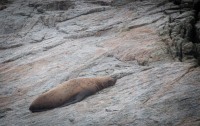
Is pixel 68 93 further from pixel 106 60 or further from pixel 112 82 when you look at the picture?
pixel 106 60

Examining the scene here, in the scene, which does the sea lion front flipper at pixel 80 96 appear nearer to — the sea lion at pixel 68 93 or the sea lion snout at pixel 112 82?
the sea lion at pixel 68 93

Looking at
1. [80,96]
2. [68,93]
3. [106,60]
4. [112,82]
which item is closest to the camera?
[68,93]

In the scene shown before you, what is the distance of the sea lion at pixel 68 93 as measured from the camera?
726cm

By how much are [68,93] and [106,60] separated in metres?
2.48

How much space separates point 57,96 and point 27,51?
478 centimetres

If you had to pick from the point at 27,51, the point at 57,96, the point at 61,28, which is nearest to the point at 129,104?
the point at 57,96

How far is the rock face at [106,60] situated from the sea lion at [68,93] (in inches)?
8.3

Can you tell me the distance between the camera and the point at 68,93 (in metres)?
7.38

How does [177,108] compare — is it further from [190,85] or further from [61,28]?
[61,28]

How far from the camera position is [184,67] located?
765 cm

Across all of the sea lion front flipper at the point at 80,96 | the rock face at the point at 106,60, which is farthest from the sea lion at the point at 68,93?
the rock face at the point at 106,60

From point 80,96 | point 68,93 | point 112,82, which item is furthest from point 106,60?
point 68,93

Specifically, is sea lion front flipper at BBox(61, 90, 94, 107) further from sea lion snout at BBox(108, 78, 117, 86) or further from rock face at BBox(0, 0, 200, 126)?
sea lion snout at BBox(108, 78, 117, 86)

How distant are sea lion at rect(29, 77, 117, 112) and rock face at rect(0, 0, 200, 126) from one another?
8.3 inches
